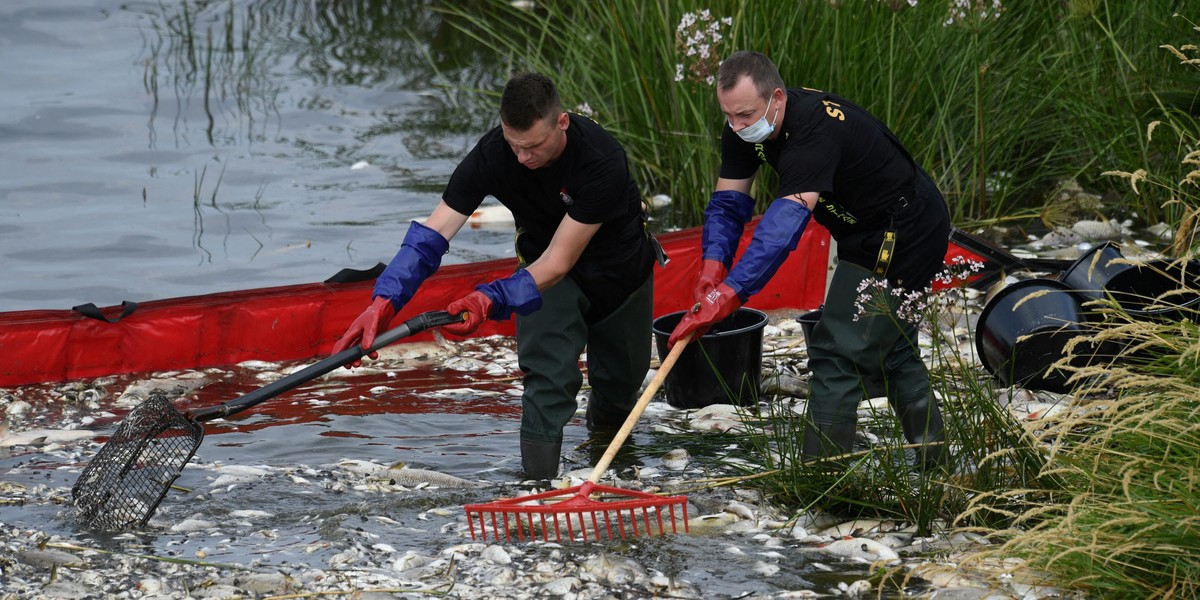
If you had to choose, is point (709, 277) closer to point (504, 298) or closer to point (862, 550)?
point (504, 298)

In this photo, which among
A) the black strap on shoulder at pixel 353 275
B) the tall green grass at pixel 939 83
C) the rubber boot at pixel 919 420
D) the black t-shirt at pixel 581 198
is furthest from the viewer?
the tall green grass at pixel 939 83

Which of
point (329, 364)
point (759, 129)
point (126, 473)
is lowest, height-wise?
point (126, 473)

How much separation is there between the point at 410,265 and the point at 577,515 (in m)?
1.11

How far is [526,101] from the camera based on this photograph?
4.56 m

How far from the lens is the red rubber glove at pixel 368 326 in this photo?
4676 mm

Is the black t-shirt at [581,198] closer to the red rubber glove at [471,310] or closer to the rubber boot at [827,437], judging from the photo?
the red rubber glove at [471,310]

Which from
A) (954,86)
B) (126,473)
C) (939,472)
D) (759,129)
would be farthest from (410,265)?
(954,86)

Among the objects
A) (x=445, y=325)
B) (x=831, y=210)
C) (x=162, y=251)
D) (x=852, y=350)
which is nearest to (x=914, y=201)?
(x=831, y=210)

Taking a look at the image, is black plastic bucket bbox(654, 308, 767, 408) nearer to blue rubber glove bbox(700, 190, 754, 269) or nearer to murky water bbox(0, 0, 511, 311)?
blue rubber glove bbox(700, 190, 754, 269)

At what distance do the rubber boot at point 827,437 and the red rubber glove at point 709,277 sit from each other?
0.60 meters

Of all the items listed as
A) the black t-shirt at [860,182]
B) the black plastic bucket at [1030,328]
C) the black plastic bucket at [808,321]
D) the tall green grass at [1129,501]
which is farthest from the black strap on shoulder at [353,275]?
the tall green grass at [1129,501]

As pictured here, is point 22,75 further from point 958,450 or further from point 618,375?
point 958,450

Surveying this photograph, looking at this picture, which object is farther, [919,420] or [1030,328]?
[1030,328]

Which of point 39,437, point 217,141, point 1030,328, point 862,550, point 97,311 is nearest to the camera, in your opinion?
point 862,550
